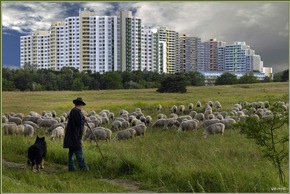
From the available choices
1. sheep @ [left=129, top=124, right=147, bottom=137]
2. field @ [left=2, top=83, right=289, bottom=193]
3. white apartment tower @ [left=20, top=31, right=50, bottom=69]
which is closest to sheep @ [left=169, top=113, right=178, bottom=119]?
field @ [left=2, top=83, right=289, bottom=193]

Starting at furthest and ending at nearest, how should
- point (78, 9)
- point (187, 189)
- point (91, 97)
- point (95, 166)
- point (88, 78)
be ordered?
point (91, 97), point (88, 78), point (78, 9), point (95, 166), point (187, 189)

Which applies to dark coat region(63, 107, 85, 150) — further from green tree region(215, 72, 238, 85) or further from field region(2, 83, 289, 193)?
green tree region(215, 72, 238, 85)

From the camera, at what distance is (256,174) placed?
26.7 feet

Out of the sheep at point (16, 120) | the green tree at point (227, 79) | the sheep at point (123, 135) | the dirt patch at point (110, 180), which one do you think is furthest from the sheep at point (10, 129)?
the green tree at point (227, 79)

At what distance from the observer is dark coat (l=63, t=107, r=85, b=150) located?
966 cm

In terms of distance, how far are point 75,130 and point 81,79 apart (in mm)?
5071

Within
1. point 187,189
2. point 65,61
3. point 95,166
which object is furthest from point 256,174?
point 65,61

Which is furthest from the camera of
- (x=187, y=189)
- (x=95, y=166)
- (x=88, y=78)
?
(x=88, y=78)

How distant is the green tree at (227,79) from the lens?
1472cm

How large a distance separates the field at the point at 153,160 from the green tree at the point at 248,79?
694mm

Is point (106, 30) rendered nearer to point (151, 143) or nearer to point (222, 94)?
point (151, 143)

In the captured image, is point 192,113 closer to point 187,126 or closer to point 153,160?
point 187,126

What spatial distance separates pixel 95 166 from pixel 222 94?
340 inches

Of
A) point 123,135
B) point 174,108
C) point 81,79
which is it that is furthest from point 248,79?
point 81,79
